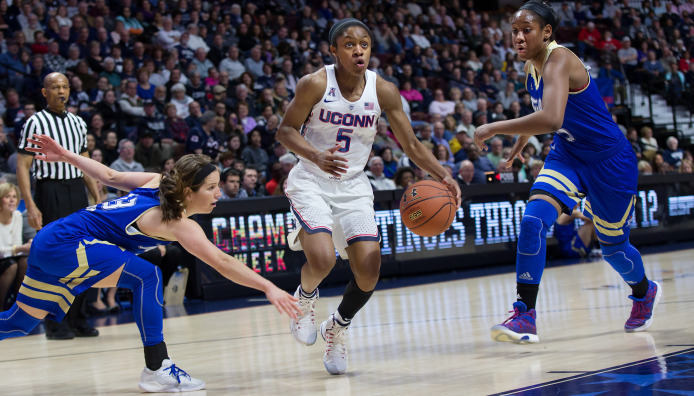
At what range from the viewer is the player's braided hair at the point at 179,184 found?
395 cm

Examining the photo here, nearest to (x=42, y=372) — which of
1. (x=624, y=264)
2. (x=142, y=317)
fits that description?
(x=142, y=317)

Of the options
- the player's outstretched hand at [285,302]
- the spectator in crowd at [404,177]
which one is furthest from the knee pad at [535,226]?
the spectator in crowd at [404,177]

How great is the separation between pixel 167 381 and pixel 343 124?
65.6 inches

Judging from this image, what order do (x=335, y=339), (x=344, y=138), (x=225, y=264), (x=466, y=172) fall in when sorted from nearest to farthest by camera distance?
(x=225, y=264) < (x=335, y=339) < (x=344, y=138) < (x=466, y=172)

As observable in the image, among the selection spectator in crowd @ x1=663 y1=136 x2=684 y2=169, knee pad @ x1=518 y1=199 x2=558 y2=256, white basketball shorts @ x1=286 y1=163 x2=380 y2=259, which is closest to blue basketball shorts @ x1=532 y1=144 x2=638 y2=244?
knee pad @ x1=518 y1=199 x2=558 y2=256

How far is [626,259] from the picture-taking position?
17.1ft

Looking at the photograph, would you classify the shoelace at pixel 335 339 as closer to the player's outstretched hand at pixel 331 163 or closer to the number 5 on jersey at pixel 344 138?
the player's outstretched hand at pixel 331 163

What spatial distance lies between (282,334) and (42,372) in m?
1.74

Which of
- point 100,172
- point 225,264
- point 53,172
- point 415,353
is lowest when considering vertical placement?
point 415,353

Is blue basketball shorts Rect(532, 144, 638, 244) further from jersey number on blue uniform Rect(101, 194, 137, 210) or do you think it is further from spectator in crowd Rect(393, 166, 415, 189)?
Answer: spectator in crowd Rect(393, 166, 415, 189)

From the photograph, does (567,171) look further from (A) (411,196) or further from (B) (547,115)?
(A) (411,196)

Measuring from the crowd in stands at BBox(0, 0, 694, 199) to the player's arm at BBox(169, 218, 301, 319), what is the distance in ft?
15.7

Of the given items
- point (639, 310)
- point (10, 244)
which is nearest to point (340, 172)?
point (639, 310)

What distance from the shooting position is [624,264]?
17.1 ft
